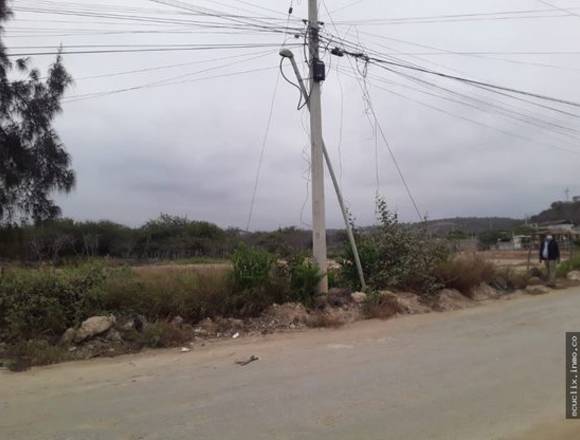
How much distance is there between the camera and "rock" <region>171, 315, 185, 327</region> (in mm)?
9891

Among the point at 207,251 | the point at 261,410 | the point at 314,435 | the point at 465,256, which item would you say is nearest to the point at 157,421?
the point at 261,410

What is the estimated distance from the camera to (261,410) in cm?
567

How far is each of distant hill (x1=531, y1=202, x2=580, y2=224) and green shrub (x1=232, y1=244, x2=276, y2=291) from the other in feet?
243

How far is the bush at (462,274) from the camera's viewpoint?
50.3 feet

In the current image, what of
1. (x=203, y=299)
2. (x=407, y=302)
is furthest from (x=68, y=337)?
(x=407, y=302)

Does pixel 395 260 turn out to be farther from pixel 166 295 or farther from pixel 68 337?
pixel 68 337

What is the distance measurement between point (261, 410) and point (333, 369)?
1.95 metres

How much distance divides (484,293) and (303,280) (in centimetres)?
679

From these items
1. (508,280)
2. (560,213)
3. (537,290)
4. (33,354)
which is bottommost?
(537,290)

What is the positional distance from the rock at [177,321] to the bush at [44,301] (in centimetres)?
139

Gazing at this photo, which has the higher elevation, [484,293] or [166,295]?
[166,295]

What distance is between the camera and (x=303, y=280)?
12312mm

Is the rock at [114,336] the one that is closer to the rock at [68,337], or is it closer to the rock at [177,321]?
the rock at [68,337]

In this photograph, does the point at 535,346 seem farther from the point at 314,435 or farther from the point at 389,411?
the point at 314,435
